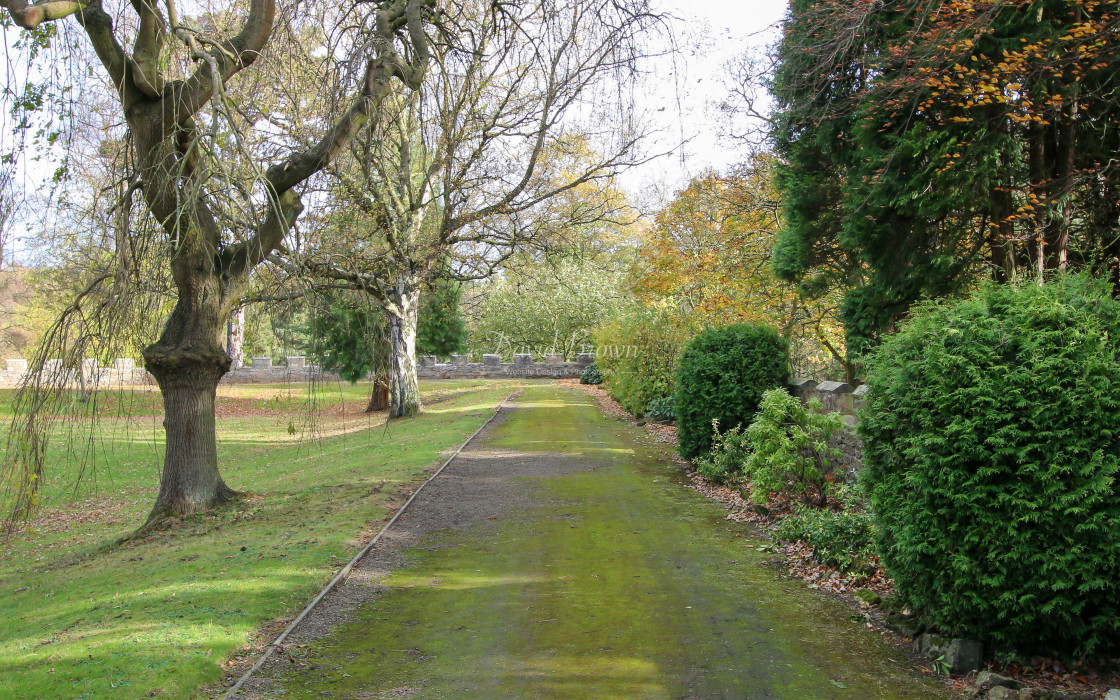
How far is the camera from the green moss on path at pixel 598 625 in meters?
4.49

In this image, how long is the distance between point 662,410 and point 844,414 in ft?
30.5

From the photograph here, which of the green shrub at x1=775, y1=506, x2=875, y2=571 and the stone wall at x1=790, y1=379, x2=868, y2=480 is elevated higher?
the stone wall at x1=790, y1=379, x2=868, y2=480

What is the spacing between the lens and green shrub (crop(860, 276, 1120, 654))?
4.12 m

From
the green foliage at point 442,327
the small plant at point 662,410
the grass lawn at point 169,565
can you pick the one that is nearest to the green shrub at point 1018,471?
the grass lawn at point 169,565

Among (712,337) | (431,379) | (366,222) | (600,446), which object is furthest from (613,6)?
(431,379)

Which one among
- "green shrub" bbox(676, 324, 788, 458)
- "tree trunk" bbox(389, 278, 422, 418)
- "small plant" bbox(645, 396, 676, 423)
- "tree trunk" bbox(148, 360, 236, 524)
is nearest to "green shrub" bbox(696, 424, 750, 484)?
"green shrub" bbox(676, 324, 788, 458)

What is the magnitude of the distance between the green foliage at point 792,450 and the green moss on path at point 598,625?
2.52 feet

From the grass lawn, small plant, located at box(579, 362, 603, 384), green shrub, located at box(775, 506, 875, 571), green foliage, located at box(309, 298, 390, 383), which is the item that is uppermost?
green foliage, located at box(309, 298, 390, 383)

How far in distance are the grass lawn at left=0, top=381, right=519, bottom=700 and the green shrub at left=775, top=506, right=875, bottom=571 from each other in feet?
14.2

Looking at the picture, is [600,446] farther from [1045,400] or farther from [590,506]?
[1045,400]

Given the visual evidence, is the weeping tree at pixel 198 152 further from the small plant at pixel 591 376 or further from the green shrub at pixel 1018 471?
the small plant at pixel 591 376

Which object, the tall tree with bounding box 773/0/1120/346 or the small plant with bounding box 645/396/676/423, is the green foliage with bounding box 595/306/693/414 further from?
the tall tree with bounding box 773/0/1120/346

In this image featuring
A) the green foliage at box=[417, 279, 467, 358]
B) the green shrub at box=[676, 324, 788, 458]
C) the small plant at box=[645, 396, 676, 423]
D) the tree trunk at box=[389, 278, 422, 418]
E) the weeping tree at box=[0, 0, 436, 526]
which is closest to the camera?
the weeping tree at box=[0, 0, 436, 526]

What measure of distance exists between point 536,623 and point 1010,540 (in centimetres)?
309
